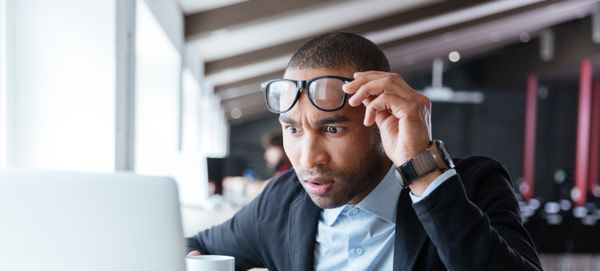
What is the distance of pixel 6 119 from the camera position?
230 centimetres

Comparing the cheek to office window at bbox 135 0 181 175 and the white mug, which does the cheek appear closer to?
the white mug

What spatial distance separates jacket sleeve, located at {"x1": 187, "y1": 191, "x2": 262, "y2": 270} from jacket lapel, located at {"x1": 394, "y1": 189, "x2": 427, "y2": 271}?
433 mm

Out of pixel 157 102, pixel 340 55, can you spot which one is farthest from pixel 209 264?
pixel 157 102

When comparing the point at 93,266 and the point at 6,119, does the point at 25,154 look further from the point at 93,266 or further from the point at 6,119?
the point at 93,266

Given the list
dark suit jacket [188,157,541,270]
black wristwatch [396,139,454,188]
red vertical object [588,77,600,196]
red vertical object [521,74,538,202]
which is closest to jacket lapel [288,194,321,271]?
dark suit jacket [188,157,541,270]

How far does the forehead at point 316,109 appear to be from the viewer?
1223 millimetres

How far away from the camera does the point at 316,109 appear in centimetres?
122

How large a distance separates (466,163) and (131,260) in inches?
34.1

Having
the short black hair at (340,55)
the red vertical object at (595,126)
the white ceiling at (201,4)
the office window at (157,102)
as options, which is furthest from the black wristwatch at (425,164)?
the red vertical object at (595,126)

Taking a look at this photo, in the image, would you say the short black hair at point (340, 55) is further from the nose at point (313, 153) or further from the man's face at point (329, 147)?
the nose at point (313, 153)

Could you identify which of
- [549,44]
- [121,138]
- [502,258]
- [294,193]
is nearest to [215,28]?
[121,138]

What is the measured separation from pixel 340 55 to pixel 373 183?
0.27 metres

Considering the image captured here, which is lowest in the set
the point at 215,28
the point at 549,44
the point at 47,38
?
the point at 47,38

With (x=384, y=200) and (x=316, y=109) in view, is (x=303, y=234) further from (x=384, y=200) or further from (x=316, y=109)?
(x=316, y=109)
